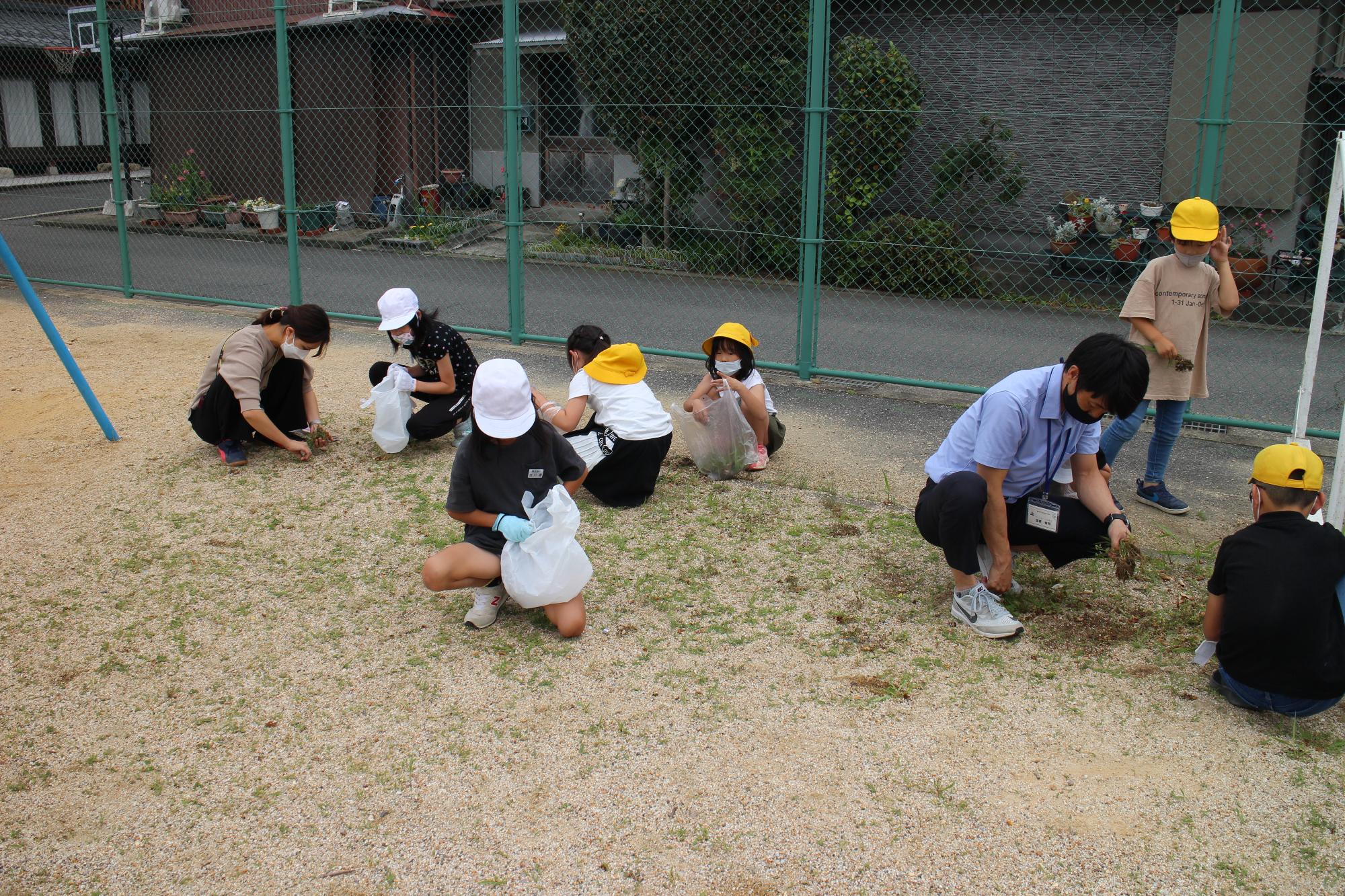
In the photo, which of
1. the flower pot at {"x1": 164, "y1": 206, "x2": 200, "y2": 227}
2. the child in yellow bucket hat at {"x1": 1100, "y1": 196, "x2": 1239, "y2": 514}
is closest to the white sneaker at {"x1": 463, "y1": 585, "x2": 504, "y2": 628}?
the child in yellow bucket hat at {"x1": 1100, "y1": 196, "x2": 1239, "y2": 514}

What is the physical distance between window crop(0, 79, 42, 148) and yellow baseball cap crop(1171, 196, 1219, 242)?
22112 millimetres

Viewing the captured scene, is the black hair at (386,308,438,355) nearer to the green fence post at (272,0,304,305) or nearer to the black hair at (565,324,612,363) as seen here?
the black hair at (565,324,612,363)

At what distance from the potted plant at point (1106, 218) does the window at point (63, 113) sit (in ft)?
65.1

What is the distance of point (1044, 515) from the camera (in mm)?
3537

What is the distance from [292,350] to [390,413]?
21.2 inches

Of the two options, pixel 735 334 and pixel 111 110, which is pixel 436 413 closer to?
pixel 735 334

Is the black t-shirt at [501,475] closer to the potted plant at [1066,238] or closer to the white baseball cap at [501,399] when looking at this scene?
the white baseball cap at [501,399]

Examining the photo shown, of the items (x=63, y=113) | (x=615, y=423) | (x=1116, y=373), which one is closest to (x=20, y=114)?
(x=63, y=113)

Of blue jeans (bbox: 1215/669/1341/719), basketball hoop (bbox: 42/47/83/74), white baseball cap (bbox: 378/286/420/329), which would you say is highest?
basketball hoop (bbox: 42/47/83/74)

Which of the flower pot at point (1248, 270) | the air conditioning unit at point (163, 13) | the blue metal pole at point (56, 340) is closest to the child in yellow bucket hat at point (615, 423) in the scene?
the blue metal pole at point (56, 340)

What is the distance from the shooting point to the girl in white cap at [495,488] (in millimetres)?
3367

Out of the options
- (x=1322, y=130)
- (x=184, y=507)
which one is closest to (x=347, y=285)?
(x=184, y=507)

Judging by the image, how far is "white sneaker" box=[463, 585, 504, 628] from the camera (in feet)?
11.7

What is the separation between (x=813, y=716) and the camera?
3059 mm
